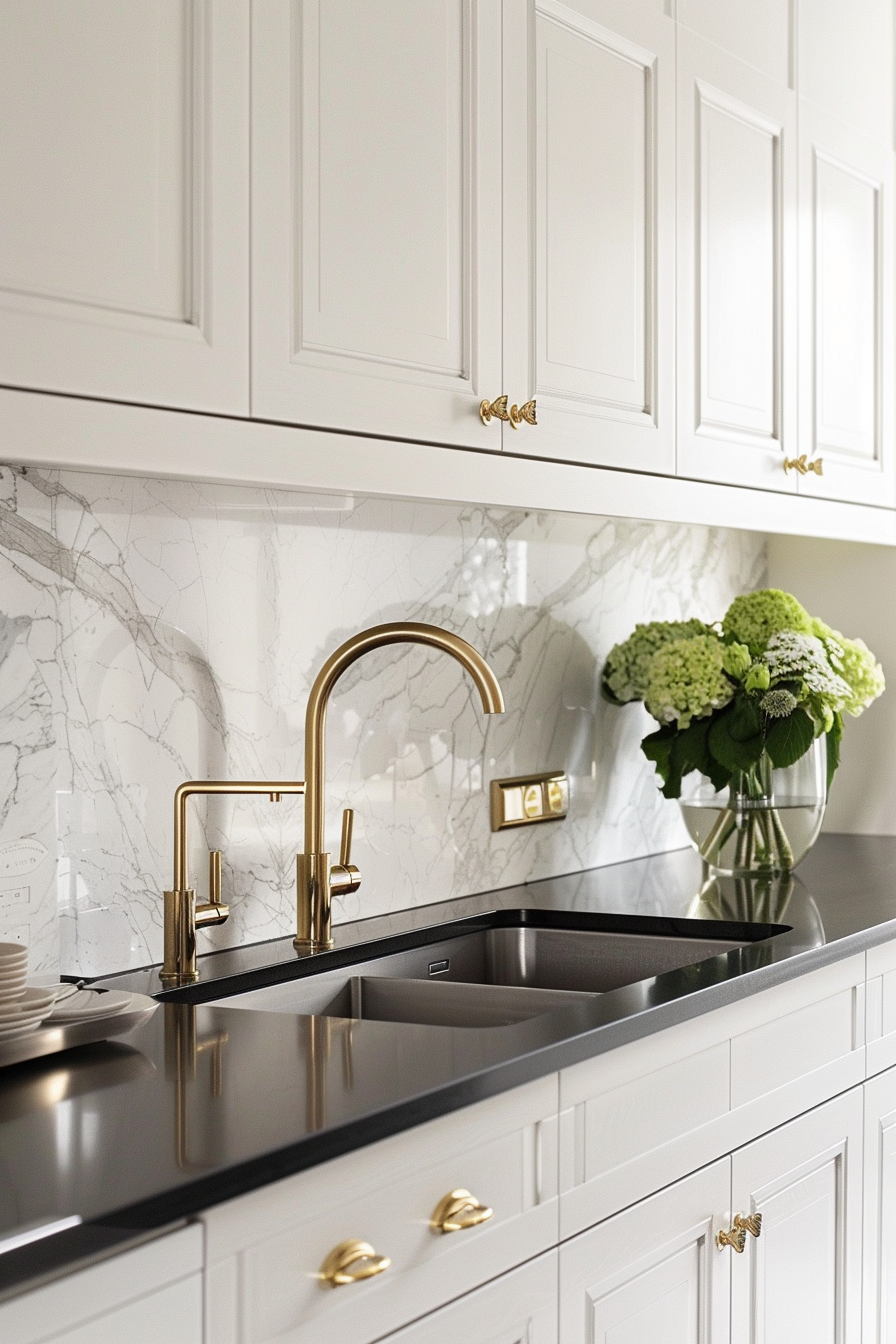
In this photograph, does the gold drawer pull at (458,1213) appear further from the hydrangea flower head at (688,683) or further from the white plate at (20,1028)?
the hydrangea flower head at (688,683)

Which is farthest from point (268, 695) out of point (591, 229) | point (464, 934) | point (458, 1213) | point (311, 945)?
point (458, 1213)

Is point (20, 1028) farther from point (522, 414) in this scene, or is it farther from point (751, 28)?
point (751, 28)

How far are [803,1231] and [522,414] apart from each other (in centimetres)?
105

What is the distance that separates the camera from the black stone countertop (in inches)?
36.5

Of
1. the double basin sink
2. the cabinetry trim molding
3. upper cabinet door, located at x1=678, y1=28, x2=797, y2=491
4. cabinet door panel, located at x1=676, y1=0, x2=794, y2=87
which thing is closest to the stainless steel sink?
the double basin sink

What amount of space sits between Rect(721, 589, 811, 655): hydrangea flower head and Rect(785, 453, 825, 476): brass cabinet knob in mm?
207

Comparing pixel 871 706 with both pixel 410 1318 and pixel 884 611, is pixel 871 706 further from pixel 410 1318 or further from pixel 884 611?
pixel 410 1318

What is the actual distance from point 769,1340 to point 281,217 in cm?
136

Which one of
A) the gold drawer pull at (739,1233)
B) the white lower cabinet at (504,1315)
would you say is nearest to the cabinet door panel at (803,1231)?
Answer: the gold drawer pull at (739,1233)

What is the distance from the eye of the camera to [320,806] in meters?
1.75

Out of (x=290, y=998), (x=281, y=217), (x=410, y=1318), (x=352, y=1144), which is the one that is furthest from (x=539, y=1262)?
(x=281, y=217)

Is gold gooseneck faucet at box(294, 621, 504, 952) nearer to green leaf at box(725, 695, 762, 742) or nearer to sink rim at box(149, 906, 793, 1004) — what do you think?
sink rim at box(149, 906, 793, 1004)

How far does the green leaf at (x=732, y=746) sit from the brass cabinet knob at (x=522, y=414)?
747 mm

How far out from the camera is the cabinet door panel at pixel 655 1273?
4.58 ft
